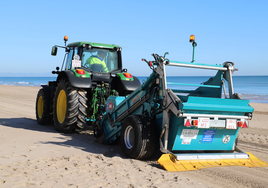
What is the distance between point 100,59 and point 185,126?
3.78 m

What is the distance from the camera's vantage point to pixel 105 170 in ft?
12.5

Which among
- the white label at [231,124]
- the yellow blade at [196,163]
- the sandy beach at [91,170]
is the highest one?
the white label at [231,124]

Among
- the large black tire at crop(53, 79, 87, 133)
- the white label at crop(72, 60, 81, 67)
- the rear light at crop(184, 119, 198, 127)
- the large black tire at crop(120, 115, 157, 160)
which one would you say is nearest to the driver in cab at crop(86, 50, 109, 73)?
the white label at crop(72, 60, 81, 67)

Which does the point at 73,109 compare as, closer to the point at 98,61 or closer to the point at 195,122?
the point at 98,61

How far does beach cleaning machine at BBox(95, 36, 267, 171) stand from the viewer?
395 cm

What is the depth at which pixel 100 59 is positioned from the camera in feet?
23.7

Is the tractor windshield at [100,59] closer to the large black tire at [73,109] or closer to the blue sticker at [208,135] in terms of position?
the large black tire at [73,109]

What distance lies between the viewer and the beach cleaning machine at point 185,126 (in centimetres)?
395

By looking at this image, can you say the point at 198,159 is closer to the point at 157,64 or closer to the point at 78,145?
the point at 157,64

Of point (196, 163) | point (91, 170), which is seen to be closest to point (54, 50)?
point (91, 170)

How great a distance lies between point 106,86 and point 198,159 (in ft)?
11.0

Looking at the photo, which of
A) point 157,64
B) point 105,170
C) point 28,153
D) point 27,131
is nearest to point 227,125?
point 157,64

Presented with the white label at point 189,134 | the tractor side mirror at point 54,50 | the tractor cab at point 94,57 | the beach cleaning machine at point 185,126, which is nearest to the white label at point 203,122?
the beach cleaning machine at point 185,126

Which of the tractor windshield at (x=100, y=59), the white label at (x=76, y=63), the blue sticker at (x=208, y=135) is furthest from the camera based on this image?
the tractor windshield at (x=100, y=59)
